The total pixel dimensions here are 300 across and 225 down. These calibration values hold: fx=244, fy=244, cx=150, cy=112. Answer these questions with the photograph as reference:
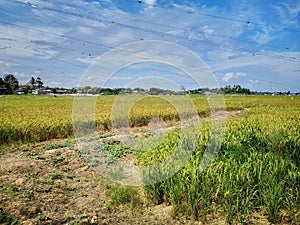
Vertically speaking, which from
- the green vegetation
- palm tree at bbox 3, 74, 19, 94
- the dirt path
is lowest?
the dirt path

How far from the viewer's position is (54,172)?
6805mm

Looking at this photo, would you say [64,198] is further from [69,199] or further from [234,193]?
[234,193]

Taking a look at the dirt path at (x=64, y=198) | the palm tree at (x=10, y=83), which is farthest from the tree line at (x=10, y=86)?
the dirt path at (x=64, y=198)

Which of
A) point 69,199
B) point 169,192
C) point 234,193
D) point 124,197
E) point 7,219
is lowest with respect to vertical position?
point 69,199

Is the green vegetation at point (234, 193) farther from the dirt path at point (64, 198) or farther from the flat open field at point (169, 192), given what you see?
the dirt path at point (64, 198)

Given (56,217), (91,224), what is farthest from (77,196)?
(91,224)

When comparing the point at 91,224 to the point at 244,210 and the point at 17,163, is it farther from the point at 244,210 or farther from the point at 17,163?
the point at 17,163

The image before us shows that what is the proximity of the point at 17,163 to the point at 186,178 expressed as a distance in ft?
16.9

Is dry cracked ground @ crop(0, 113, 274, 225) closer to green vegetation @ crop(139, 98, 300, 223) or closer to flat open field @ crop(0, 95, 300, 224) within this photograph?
flat open field @ crop(0, 95, 300, 224)

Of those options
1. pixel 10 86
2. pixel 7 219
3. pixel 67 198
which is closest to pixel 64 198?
pixel 67 198

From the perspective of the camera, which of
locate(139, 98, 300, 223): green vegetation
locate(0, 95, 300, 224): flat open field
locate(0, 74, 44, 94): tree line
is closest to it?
locate(139, 98, 300, 223): green vegetation

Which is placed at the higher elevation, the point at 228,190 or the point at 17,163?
the point at 228,190

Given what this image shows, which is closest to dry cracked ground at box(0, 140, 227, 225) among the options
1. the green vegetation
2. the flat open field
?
the flat open field

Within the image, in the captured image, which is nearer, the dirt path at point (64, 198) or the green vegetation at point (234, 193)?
the green vegetation at point (234, 193)
